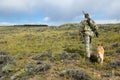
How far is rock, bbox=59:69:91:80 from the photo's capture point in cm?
1219

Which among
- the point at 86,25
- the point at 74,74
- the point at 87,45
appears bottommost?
the point at 74,74

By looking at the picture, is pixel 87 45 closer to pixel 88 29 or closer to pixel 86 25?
pixel 88 29


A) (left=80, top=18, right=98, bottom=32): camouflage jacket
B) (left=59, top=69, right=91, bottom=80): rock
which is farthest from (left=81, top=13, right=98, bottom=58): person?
(left=59, top=69, right=91, bottom=80): rock

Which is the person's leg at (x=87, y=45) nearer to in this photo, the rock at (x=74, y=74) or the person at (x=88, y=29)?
the person at (x=88, y=29)

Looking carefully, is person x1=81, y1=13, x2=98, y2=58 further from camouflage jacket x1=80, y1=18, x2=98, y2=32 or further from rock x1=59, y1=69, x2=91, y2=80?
rock x1=59, y1=69, x2=91, y2=80

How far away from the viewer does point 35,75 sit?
12.8 metres

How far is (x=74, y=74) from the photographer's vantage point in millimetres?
12336

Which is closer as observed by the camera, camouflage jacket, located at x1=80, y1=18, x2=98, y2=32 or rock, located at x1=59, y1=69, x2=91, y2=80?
rock, located at x1=59, y1=69, x2=91, y2=80

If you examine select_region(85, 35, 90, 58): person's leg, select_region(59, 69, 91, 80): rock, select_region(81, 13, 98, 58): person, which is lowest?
select_region(59, 69, 91, 80): rock

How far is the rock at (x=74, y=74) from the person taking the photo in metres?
12.2

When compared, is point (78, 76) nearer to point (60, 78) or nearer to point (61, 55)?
point (60, 78)

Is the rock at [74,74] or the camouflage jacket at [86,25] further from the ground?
the camouflage jacket at [86,25]

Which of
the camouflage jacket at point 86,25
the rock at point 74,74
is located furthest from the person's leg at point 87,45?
the rock at point 74,74

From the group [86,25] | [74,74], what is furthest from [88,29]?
[74,74]
